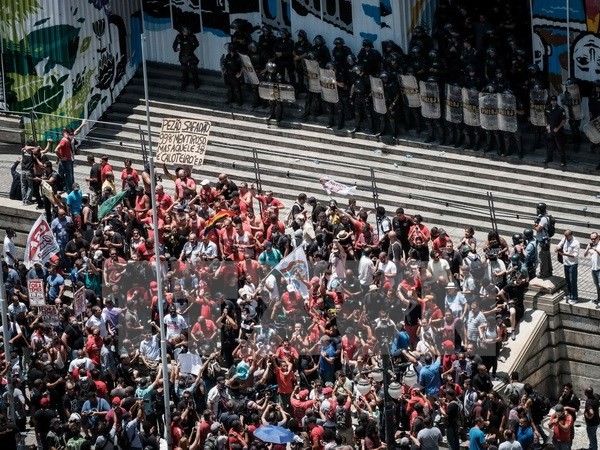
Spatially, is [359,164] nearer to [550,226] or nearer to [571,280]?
[550,226]

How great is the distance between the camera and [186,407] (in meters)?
39.4

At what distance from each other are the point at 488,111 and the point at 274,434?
1223cm

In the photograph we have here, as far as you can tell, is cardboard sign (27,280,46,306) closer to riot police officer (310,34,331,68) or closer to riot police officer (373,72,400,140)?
riot police officer (373,72,400,140)

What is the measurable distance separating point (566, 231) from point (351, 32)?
1051 centimetres

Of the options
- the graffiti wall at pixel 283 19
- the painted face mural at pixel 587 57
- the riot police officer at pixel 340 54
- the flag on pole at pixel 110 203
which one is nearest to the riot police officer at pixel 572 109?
the painted face mural at pixel 587 57

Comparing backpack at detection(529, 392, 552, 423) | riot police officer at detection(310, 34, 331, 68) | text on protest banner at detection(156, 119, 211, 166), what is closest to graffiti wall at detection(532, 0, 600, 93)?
riot police officer at detection(310, 34, 331, 68)

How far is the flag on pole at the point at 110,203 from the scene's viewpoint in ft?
149

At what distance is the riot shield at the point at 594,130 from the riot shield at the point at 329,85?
6104 millimetres

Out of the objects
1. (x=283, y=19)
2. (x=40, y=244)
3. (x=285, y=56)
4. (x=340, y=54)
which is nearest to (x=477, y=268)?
(x=40, y=244)

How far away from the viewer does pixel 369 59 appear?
49.2m

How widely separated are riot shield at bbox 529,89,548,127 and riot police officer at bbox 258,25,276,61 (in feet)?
23.0

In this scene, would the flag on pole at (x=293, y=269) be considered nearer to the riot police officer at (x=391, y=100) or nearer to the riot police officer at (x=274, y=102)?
the riot police officer at (x=391, y=100)

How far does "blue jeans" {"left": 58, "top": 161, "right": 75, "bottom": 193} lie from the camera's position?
4806cm

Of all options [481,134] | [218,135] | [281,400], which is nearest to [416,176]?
[481,134]
